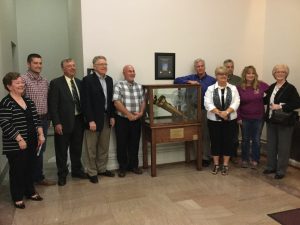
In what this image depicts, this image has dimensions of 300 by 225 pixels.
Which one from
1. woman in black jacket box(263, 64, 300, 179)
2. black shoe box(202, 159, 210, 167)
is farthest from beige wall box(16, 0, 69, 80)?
woman in black jacket box(263, 64, 300, 179)

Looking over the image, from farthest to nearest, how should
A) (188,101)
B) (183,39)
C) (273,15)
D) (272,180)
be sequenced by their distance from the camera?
(273,15), (183,39), (188,101), (272,180)

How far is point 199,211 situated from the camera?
291 cm

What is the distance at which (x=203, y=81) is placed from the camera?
14.0ft

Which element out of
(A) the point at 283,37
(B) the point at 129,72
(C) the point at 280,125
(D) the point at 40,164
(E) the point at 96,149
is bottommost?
(D) the point at 40,164

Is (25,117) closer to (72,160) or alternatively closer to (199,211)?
(72,160)

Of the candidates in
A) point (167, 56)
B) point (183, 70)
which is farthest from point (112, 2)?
point (183, 70)

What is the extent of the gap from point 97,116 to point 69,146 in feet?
1.90

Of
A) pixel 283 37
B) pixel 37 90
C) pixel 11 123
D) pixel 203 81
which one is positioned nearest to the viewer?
pixel 11 123

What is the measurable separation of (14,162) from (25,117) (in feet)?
1.44

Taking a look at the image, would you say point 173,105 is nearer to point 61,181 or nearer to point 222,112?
point 222,112

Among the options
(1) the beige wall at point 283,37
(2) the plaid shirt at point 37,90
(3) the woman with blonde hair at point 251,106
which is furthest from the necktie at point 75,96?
(1) the beige wall at point 283,37

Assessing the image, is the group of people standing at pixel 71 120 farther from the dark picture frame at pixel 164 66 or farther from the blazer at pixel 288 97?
the blazer at pixel 288 97

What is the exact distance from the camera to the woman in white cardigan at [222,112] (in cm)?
382

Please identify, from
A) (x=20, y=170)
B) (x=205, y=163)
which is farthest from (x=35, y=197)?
(x=205, y=163)
